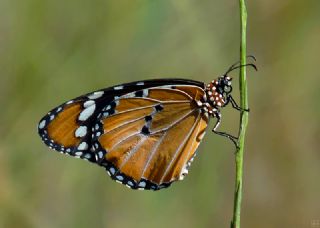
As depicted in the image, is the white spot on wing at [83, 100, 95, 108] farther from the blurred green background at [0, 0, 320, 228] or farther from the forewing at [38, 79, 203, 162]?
the blurred green background at [0, 0, 320, 228]

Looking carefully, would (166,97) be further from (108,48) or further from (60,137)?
(108,48)

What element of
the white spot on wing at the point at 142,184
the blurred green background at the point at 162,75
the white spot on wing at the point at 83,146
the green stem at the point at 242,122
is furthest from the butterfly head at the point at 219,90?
the green stem at the point at 242,122

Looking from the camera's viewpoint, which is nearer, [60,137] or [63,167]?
[60,137]

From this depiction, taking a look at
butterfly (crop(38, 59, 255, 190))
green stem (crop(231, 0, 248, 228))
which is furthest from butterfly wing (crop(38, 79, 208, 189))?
green stem (crop(231, 0, 248, 228))

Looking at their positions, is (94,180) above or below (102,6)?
below

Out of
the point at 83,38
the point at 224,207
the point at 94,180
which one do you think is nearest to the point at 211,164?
the point at 224,207

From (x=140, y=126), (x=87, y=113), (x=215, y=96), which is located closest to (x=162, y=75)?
(x=140, y=126)
